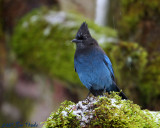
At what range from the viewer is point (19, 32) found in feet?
26.5

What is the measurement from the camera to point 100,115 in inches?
92.8

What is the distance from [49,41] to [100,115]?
528 centimetres

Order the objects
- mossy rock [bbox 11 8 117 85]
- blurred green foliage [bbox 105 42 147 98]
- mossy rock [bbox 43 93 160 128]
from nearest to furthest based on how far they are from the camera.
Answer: mossy rock [bbox 43 93 160 128] → blurred green foliage [bbox 105 42 147 98] → mossy rock [bbox 11 8 117 85]

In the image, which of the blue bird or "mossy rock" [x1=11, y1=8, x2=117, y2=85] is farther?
"mossy rock" [x1=11, y1=8, x2=117, y2=85]

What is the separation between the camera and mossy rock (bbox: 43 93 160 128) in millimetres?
2346

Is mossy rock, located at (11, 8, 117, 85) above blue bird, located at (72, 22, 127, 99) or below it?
Result: above

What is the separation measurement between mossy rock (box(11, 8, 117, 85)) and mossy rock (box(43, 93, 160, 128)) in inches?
170

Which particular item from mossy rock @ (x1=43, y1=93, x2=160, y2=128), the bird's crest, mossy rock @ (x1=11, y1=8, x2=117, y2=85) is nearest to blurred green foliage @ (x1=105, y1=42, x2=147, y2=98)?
mossy rock @ (x1=11, y1=8, x2=117, y2=85)

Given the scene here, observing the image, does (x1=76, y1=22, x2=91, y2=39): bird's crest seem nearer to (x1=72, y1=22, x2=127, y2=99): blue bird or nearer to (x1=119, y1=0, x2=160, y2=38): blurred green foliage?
(x1=72, y1=22, x2=127, y2=99): blue bird

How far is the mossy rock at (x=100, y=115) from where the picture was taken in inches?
92.4

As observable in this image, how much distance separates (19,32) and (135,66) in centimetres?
388

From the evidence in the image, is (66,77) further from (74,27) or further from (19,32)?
(19,32)

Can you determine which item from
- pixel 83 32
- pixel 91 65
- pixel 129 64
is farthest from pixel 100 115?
pixel 129 64

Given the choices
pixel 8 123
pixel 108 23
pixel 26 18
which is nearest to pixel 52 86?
pixel 8 123
